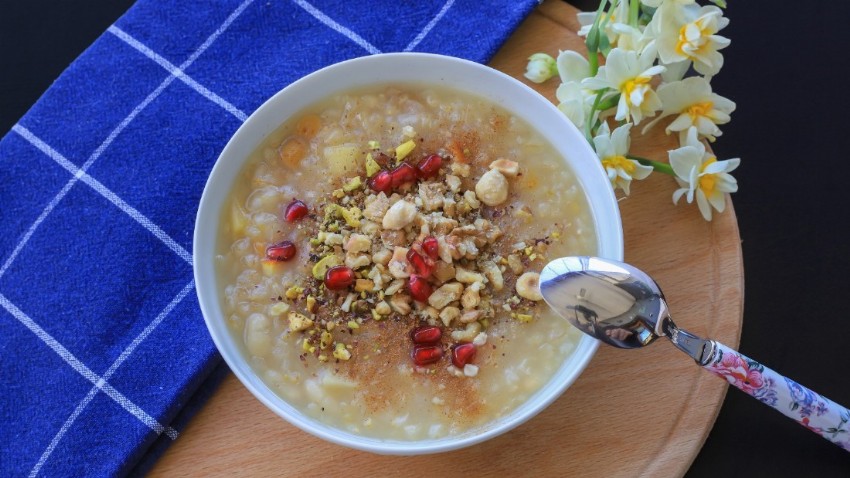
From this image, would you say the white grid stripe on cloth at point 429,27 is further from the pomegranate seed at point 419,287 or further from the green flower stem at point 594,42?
the pomegranate seed at point 419,287

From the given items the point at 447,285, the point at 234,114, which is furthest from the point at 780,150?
the point at 234,114

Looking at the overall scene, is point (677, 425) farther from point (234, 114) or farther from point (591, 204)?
point (234, 114)

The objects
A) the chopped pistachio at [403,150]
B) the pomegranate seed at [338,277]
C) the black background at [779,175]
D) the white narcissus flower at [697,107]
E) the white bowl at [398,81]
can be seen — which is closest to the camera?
the white bowl at [398,81]

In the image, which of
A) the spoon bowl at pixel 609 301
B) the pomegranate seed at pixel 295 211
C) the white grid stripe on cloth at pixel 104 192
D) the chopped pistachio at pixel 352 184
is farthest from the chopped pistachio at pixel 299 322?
the spoon bowl at pixel 609 301

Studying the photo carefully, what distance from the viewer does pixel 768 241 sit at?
9.36 ft

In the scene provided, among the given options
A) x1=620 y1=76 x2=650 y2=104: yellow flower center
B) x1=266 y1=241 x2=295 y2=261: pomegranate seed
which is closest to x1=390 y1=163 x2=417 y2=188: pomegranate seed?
x1=266 y1=241 x2=295 y2=261: pomegranate seed

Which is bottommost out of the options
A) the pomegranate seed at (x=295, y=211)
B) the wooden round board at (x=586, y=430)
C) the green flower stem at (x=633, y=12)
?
the wooden round board at (x=586, y=430)

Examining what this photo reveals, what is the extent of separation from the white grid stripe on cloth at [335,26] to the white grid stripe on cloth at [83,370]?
1.31 m

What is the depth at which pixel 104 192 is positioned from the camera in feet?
7.97

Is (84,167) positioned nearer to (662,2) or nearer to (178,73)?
(178,73)

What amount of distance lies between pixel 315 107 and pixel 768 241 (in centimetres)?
174

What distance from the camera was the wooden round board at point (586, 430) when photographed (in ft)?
7.36

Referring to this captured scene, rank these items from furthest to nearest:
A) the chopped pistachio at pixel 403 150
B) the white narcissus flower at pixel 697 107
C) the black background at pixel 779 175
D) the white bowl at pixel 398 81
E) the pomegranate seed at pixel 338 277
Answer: the black background at pixel 779 175 → the white narcissus flower at pixel 697 107 → the chopped pistachio at pixel 403 150 → the pomegranate seed at pixel 338 277 → the white bowl at pixel 398 81

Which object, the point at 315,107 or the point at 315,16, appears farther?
the point at 315,16
